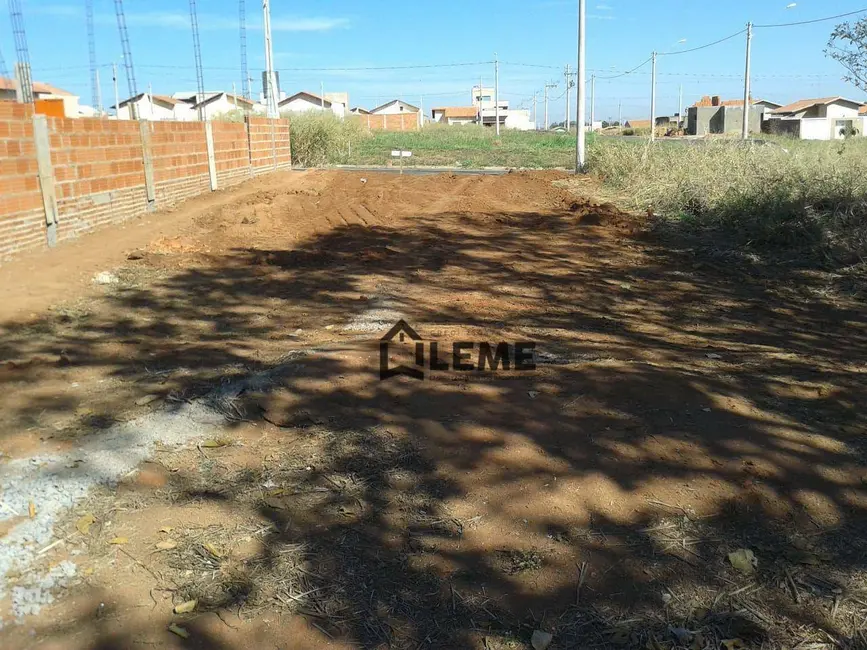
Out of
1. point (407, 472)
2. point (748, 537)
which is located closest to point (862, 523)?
point (748, 537)

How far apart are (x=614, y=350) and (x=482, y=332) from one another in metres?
1.12

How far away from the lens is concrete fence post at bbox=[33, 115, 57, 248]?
10.7 metres

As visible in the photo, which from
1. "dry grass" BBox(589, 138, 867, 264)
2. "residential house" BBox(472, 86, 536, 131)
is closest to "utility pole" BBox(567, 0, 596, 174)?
"dry grass" BBox(589, 138, 867, 264)

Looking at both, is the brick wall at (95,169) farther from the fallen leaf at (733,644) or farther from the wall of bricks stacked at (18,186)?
the fallen leaf at (733,644)

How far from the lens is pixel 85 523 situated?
3406 millimetres

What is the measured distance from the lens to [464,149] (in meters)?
45.1

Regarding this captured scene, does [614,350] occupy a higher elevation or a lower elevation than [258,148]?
lower

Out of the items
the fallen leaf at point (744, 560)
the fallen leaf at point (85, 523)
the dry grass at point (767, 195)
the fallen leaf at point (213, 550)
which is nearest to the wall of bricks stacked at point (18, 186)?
the fallen leaf at point (85, 523)

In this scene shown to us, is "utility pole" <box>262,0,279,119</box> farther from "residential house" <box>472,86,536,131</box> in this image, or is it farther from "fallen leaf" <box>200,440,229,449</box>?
"residential house" <box>472,86,536,131</box>

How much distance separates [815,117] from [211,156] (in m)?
69.8

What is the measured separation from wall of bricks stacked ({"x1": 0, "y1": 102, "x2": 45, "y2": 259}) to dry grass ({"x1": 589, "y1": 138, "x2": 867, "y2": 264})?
10.2 meters

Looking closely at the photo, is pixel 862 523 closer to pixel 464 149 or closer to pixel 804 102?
pixel 464 149

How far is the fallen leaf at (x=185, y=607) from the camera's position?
2.84m

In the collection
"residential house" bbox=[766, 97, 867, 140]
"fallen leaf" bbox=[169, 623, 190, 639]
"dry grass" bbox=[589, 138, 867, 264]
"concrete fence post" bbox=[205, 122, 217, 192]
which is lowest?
"fallen leaf" bbox=[169, 623, 190, 639]
